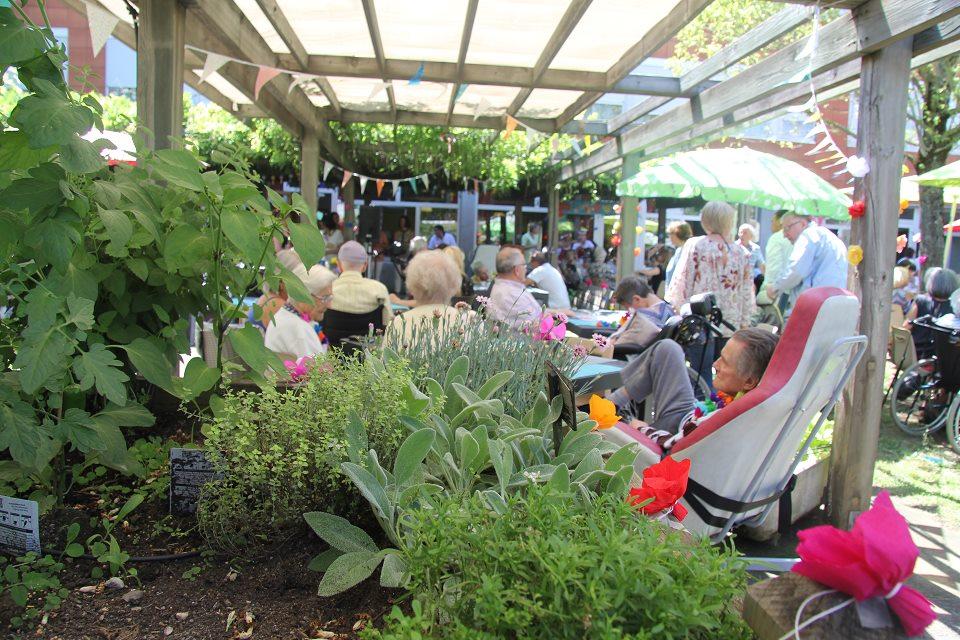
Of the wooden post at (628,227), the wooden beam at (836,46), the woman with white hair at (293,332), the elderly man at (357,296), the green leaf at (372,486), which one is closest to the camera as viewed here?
the green leaf at (372,486)

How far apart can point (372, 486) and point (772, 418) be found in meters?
1.39

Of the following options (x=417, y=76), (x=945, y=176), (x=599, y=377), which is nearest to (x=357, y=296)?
(x=417, y=76)

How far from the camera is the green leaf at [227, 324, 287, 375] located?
153 centimetres

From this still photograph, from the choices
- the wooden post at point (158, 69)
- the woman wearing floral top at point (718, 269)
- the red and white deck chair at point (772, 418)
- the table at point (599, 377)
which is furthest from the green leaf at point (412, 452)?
the woman wearing floral top at point (718, 269)

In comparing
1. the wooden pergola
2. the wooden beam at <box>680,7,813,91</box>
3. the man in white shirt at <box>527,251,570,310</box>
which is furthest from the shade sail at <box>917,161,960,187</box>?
the man in white shirt at <box>527,251,570,310</box>

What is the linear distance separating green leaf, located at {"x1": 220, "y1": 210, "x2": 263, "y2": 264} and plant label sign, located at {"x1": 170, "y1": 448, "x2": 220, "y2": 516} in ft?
1.40

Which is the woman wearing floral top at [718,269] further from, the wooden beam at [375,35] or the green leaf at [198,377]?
the green leaf at [198,377]

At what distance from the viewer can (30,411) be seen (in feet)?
4.33

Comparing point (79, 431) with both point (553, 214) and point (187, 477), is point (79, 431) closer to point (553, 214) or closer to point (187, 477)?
point (187, 477)

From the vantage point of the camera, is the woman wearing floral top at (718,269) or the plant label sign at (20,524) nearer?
the plant label sign at (20,524)

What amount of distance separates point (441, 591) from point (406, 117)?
24.9 feet

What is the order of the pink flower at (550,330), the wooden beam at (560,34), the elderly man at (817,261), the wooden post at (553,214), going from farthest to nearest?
the wooden post at (553,214), the elderly man at (817,261), the wooden beam at (560,34), the pink flower at (550,330)

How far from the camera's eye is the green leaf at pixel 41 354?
1229mm

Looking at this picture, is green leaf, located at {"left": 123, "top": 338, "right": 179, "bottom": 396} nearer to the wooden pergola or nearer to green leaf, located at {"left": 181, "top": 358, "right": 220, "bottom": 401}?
green leaf, located at {"left": 181, "top": 358, "right": 220, "bottom": 401}
